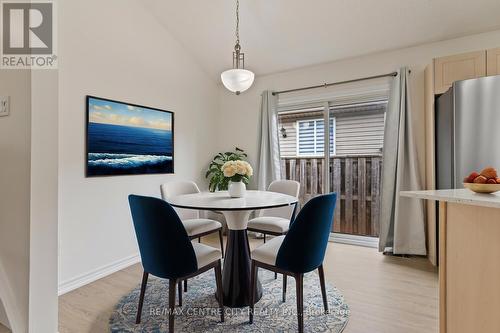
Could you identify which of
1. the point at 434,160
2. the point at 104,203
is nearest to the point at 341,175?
the point at 434,160

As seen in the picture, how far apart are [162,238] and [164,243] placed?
0.03 metres

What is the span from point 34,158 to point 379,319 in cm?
238

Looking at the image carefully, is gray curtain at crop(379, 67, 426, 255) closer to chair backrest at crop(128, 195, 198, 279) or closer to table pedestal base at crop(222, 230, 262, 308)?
table pedestal base at crop(222, 230, 262, 308)

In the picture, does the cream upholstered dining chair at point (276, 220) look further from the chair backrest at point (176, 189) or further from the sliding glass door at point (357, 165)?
the sliding glass door at point (357, 165)

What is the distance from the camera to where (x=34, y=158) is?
4.64ft

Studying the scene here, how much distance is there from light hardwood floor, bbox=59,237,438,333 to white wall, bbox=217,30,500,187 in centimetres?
115

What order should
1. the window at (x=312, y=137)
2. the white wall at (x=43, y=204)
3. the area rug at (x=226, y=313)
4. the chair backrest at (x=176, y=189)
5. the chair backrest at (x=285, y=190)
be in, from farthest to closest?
the window at (x=312, y=137) < the chair backrest at (x=285, y=190) < the chair backrest at (x=176, y=189) < the area rug at (x=226, y=313) < the white wall at (x=43, y=204)

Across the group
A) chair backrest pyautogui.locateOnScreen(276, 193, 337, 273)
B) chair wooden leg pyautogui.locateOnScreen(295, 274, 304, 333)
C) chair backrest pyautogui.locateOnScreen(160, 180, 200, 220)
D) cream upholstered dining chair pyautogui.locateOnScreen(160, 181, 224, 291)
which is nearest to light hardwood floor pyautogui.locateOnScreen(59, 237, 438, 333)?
chair wooden leg pyautogui.locateOnScreen(295, 274, 304, 333)

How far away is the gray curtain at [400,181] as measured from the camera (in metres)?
3.02

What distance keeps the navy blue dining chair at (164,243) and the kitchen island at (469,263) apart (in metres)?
1.28

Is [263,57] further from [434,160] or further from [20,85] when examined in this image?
[20,85]

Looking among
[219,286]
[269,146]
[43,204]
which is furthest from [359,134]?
[43,204]

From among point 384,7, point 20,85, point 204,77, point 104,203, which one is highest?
point 384,7

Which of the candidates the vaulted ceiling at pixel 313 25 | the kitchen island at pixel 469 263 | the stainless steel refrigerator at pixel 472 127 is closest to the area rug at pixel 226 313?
the kitchen island at pixel 469 263
